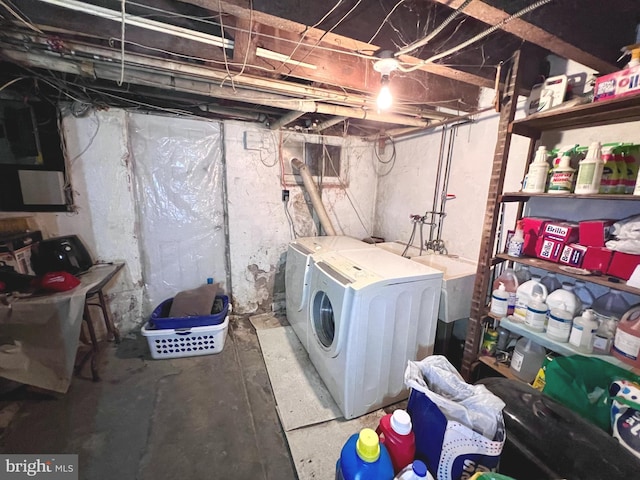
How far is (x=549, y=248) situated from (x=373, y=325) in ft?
3.35

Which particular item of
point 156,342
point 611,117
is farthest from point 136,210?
point 611,117

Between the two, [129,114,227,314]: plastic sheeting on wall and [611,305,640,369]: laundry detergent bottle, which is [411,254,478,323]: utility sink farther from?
[129,114,227,314]: plastic sheeting on wall

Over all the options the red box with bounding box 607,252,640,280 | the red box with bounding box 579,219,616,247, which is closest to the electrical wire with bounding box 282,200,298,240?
the red box with bounding box 579,219,616,247

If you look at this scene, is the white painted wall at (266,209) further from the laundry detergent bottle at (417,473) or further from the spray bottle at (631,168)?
the laundry detergent bottle at (417,473)

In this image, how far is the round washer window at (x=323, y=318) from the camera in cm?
176

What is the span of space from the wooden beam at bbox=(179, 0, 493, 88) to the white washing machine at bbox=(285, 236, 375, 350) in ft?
4.28

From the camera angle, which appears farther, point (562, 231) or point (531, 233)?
point (531, 233)

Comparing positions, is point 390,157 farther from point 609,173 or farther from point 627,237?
point 627,237

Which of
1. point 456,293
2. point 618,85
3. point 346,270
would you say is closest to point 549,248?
point 456,293

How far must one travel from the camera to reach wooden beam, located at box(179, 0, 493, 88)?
0.89m

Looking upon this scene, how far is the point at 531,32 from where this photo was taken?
0.96 meters

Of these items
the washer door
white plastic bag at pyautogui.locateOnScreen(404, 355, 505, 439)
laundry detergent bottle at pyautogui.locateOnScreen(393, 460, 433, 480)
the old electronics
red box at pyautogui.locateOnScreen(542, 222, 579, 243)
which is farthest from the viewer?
the old electronics

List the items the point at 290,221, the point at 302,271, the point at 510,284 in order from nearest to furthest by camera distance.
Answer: the point at 510,284 → the point at 302,271 → the point at 290,221

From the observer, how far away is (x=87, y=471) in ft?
4.21
